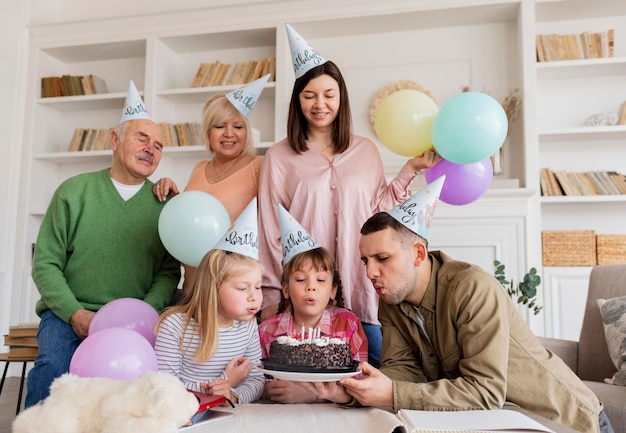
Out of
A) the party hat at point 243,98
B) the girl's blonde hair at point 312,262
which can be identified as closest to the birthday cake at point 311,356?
the girl's blonde hair at point 312,262

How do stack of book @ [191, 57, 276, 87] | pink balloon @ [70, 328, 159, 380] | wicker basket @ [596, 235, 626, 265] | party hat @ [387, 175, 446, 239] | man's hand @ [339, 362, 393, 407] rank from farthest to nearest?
stack of book @ [191, 57, 276, 87] < wicker basket @ [596, 235, 626, 265] < party hat @ [387, 175, 446, 239] < pink balloon @ [70, 328, 159, 380] < man's hand @ [339, 362, 393, 407]

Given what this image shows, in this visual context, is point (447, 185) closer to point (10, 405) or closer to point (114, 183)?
point (114, 183)

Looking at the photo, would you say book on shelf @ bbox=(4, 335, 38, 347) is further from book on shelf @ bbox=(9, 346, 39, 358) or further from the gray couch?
the gray couch

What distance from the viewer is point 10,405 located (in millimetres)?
3391

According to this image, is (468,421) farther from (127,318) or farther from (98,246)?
(98,246)

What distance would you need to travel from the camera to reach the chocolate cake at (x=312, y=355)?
1.38 m

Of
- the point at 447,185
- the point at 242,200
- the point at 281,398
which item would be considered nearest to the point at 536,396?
the point at 281,398

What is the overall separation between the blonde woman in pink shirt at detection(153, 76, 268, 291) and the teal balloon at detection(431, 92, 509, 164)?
825mm

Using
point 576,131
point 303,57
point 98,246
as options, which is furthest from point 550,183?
point 98,246

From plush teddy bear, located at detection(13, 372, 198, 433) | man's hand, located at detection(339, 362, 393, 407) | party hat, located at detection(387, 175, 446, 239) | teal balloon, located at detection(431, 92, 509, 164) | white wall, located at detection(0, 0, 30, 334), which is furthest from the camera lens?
white wall, located at detection(0, 0, 30, 334)

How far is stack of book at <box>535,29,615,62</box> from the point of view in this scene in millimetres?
3842

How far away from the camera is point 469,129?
184cm

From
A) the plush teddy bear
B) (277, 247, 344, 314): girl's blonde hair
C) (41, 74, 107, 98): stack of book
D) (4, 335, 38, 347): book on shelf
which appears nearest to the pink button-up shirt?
(277, 247, 344, 314): girl's blonde hair

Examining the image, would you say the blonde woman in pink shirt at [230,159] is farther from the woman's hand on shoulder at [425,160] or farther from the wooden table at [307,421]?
the wooden table at [307,421]
